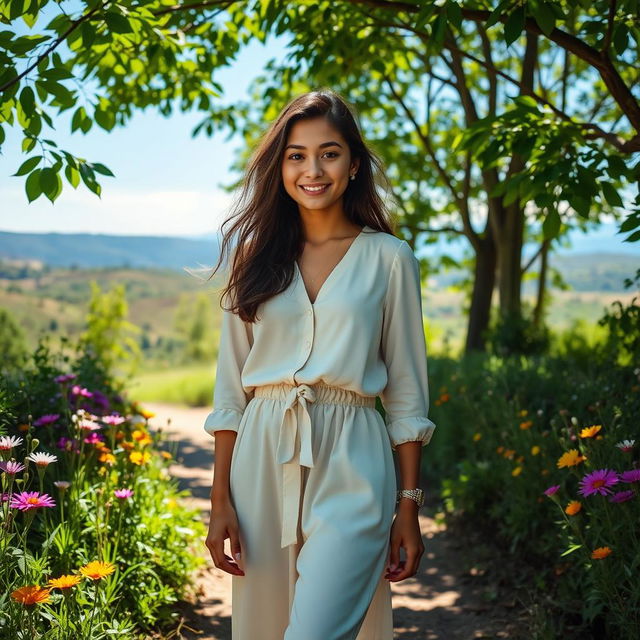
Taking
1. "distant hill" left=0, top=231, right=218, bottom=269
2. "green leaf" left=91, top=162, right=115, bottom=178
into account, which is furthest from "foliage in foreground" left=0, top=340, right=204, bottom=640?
"distant hill" left=0, top=231, right=218, bottom=269

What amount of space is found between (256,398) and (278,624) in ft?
2.22

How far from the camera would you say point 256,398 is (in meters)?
2.35

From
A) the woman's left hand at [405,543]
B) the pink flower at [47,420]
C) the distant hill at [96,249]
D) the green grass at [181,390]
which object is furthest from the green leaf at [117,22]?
the distant hill at [96,249]

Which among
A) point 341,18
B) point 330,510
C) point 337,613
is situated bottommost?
point 337,613

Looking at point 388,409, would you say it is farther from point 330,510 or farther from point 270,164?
point 270,164

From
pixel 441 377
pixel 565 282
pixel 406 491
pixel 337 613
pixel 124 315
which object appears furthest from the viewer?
pixel 565 282

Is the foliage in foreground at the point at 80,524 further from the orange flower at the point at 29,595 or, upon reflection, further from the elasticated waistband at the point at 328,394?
the elasticated waistband at the point at 328,394

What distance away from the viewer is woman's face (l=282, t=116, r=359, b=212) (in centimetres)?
239

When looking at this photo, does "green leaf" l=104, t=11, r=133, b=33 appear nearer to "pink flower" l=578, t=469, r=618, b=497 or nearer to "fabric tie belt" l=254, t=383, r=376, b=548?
"fabric tie belt" l=254, t=383, r=376, b=548

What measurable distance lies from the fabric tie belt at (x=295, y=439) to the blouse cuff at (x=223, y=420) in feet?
0.62

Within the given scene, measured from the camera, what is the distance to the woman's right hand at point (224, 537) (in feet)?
7.35

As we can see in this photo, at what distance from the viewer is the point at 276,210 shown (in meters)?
2.54

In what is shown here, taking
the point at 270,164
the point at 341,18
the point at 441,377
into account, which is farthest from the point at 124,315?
the point at 270,164

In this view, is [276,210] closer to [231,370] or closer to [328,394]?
[231,370]
